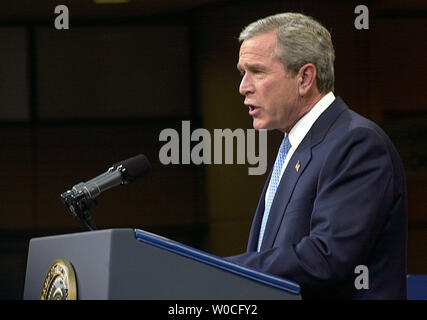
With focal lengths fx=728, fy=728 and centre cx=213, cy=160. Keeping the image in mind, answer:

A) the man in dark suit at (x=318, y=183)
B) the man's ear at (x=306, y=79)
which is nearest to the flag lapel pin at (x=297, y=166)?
the man in dark suit at (x=318, y=183)

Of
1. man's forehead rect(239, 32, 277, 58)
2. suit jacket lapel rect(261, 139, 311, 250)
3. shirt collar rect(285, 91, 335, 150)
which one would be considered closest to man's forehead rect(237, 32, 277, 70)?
man's forehead rect(239, 32, 277, 58)

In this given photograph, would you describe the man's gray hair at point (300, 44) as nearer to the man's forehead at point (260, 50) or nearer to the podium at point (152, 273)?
the man's forehead at point (260, 50)

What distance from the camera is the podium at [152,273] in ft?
4.09

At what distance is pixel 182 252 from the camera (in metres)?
1.30

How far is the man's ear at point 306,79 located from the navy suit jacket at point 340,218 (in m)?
0.17

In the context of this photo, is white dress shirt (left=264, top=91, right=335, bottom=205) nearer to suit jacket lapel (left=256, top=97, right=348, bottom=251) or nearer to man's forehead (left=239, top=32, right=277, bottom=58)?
suit jacket lapel (left=256, top=97, right=348, bottom=251)

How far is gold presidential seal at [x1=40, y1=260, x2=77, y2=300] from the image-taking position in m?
1.34

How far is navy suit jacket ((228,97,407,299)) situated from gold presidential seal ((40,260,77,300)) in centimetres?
41

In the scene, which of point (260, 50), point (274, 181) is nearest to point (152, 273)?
point (274, 181)

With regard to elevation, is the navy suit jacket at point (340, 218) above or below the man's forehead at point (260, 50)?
below

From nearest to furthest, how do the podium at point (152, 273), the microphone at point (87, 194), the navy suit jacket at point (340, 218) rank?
the podium at point (152, 273), the navy suit jacket at point (340, 218), the microphone at point (87, 194)

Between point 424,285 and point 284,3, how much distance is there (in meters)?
1.69
